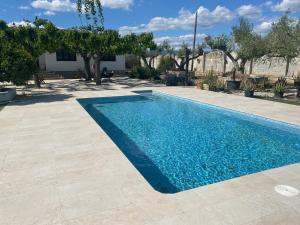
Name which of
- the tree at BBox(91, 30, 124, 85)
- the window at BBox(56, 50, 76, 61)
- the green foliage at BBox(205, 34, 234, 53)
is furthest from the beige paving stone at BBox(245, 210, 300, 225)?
the window at BBox(56, 50, 76, 61)

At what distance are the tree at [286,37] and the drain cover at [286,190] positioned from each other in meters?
10.9

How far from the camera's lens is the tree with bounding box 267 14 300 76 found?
41.9 feet

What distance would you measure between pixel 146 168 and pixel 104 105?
7.73m

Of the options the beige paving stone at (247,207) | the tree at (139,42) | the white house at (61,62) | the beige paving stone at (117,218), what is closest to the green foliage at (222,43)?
the tree at (139,42)

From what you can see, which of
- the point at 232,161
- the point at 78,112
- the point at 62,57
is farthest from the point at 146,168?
the point at 62,57

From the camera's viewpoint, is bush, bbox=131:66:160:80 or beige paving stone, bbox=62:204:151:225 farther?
bush, bbox=131:66:160:80

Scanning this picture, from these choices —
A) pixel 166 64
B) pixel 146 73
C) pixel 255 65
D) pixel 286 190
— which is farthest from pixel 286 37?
→ pixel 166 64

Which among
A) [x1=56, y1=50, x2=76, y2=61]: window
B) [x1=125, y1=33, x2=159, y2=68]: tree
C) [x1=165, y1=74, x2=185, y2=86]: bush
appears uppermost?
[x1=125, y1=33, x2=159, y2=68]: tree

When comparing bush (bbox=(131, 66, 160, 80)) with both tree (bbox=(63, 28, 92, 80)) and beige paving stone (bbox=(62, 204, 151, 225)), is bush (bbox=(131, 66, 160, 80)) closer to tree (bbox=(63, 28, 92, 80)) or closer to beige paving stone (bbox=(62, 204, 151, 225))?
tree (bbox=(63, 28, 92, 80))

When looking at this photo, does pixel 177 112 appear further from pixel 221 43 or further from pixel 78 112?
pixel 221 43

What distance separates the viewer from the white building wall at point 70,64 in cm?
2462

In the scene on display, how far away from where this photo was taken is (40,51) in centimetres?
1522

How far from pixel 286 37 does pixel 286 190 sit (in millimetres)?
11756

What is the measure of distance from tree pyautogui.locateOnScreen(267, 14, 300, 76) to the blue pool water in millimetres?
5776
